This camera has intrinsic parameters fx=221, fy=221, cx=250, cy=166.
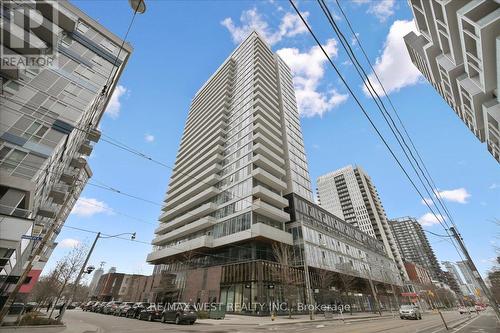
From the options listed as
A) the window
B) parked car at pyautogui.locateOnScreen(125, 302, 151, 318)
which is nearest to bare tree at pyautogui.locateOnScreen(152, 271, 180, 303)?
parked car at pyautogui.locateOnScreen(125, 302, 151, 318)

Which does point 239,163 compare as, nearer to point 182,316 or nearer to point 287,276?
point 287,276

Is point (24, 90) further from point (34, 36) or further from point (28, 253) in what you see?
point (28, 253)

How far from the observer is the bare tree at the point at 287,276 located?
28.1 metres

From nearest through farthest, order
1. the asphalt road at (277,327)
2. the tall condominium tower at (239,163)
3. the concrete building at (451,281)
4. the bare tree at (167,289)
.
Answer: the asphalt road at (277,327) < the tall condominium tower at (239,163) < the bare tree at (167,289) < the concrete building at (451,281)

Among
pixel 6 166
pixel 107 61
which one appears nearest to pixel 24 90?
pixel 6 166

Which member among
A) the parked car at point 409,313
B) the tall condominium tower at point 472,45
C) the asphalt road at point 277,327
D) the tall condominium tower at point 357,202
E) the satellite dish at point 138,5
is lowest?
the asphalt road at point 277,327

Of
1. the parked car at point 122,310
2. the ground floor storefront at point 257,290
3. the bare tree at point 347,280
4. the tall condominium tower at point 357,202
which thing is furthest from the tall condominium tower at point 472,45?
the tall condominium tower at point 357,202

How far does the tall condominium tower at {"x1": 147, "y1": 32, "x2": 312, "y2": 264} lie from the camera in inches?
1561

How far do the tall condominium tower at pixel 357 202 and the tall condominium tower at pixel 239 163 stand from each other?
61.7 m

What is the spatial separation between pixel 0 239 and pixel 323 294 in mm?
39966

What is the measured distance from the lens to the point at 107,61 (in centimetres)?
2944

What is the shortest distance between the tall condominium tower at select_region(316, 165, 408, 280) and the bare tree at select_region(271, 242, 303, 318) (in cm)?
7188

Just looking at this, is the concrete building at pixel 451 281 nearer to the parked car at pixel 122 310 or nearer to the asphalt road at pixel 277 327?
the asphalt road at pixel 277 327

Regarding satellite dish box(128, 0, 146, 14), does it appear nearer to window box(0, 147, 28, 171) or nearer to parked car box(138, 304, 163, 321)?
window box(0, 147, 28, 171)
